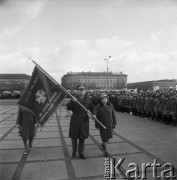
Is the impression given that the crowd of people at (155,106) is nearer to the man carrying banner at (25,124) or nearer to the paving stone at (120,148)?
the paving stone at (120,148)

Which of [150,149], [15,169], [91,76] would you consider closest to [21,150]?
[15,169]

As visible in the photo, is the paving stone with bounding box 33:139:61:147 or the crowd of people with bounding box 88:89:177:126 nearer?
the paving stone with bounding box 33:139:61:147

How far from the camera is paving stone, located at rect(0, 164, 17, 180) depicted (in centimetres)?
443

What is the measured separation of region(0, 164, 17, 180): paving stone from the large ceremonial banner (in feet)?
3.75

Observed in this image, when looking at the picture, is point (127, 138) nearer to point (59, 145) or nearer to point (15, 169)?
point (59, 145)

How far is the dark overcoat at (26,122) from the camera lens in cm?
601

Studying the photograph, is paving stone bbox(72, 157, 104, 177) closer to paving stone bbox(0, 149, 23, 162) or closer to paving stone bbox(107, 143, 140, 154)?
paving stone bbox(107, 143, 140, 154)

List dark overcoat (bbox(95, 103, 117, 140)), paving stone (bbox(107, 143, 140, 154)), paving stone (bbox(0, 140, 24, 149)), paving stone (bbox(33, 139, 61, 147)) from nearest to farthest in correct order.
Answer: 1. dark overcoat (bbox(95, 103, 117, 140))
2. paving stone (bbox(107, 143, 140, 154))
3. paving stone (bbox(0, 140, 24, 149))
4. paving stone (bbox(33, 139, 61, 147))

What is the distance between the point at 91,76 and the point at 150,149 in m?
131

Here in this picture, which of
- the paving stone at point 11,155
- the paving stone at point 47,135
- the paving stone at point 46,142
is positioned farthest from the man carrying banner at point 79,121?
the paving stone at point 47,135

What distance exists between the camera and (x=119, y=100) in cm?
1858

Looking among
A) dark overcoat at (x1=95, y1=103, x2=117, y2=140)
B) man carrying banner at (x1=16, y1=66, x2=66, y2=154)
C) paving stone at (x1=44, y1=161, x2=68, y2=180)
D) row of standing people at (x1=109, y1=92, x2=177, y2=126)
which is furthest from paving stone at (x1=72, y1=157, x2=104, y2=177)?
row of standing people at (x1=109, y1=92, x2=177, y2=126)

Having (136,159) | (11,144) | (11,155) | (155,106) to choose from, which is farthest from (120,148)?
(155,106)

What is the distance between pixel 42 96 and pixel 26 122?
1.00 metres
